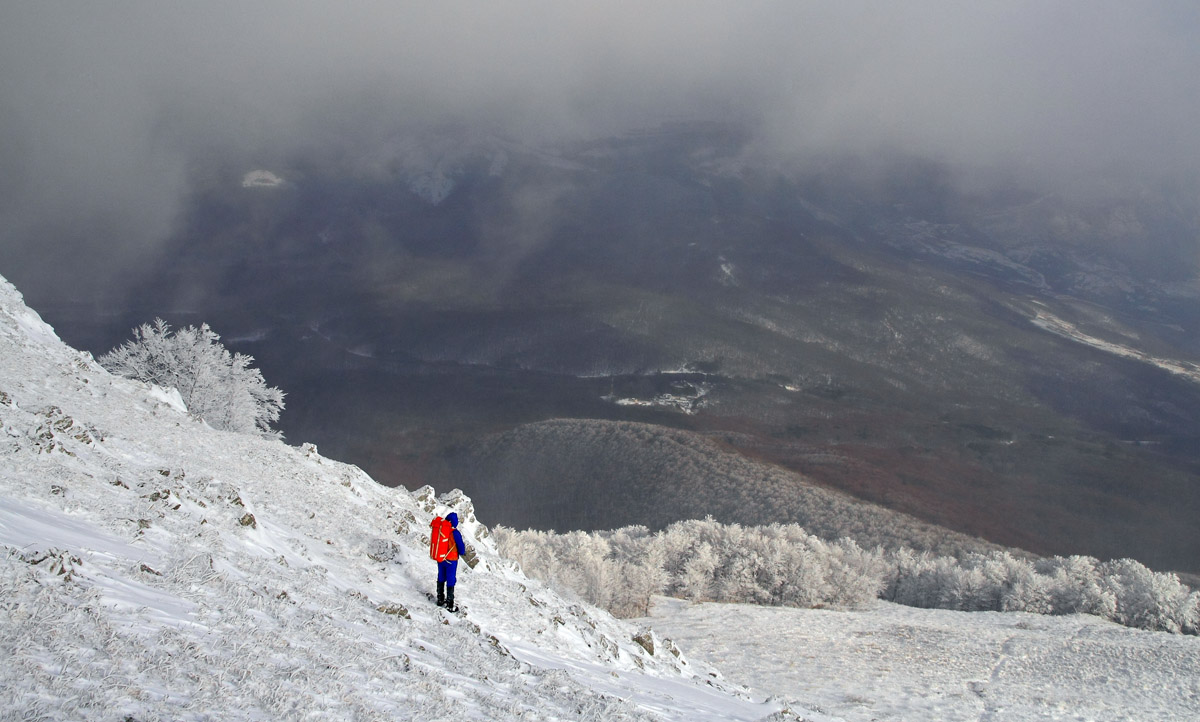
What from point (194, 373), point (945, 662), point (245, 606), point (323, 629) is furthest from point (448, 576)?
point (194, 373)

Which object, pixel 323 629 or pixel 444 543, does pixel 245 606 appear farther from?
pixel 444 543

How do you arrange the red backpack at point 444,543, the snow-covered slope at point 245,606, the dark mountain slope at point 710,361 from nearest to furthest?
the snow-covered slope at point 245,606
the red backpack at point 444,543
the dark mountain slope at point 710,361

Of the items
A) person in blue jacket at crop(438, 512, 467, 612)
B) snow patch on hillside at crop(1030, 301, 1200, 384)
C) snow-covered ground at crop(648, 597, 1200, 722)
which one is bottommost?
snow-covered ground at crop(648, 597, 1200, 722)

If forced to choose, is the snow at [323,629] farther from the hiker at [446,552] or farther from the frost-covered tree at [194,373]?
the frost-covered tree at [194,373]

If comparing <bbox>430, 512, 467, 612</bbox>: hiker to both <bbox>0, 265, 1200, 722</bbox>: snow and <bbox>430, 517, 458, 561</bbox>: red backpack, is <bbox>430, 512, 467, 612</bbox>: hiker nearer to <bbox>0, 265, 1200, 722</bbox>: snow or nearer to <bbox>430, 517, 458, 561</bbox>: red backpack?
<bbox>430, 517, 458, 561</bbox>: red backpack

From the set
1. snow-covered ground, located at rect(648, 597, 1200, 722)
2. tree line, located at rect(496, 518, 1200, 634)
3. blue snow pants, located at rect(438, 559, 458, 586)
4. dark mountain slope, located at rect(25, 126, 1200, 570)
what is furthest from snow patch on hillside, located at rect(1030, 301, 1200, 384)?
blue snow pants, located at rect(438, 559, 458, 586)

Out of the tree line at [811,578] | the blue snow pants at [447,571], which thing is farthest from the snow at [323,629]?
the tree line at [811,578]

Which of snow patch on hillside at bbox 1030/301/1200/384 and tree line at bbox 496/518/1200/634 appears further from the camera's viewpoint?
snow patch on hillside at bbox 1030/301/1200/384

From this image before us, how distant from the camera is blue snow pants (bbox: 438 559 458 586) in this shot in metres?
12.5

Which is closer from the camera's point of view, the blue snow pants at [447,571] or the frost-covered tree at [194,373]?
the blue snow pants at [447,571]

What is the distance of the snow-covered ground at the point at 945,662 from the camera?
19578mm

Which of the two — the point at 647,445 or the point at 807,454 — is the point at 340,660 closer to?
the point at 647,445

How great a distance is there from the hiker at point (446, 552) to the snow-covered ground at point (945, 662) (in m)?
9.73

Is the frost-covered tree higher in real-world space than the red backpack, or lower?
higher
